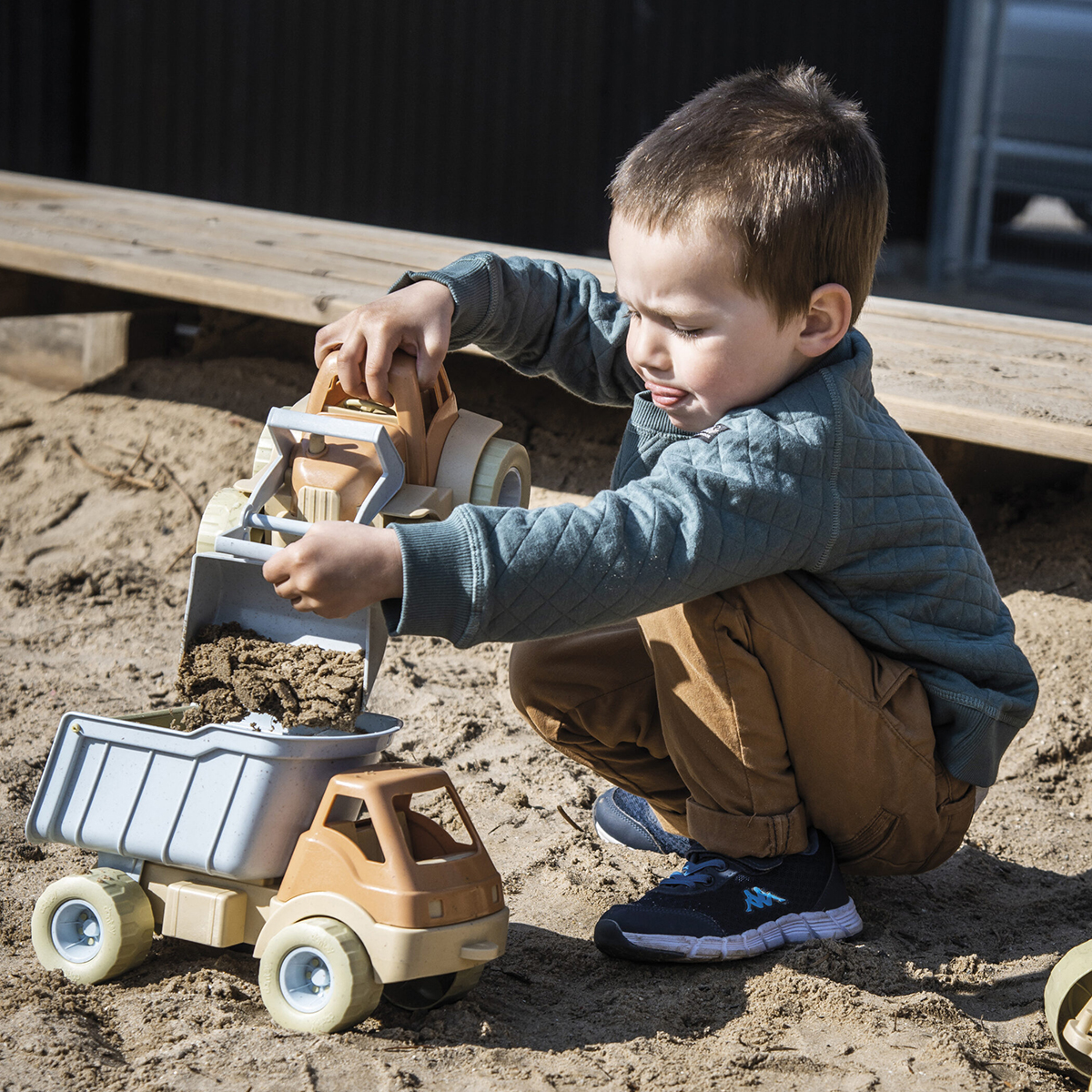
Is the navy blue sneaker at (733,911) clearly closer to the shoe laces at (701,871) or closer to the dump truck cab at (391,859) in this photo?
the shoe laces at (701,871)

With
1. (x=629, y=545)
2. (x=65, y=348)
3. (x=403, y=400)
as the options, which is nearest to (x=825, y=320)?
(x=629, y=545)

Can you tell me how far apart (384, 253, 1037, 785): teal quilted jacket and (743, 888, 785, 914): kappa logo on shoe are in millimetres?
305

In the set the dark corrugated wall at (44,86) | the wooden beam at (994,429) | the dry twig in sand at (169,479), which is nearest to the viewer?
the wooden beam at (994,429)

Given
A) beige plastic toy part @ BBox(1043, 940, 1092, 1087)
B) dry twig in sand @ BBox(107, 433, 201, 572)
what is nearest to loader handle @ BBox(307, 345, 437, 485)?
beige plastic toy part @ BBox(1043, 940, 1092, 1087)

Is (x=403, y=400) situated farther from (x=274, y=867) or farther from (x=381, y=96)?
(x=381, y=96)

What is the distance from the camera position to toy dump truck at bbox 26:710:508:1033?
1390 millimetres

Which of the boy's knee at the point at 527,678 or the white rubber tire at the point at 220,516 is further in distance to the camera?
the boy's knee at the point at 527,678

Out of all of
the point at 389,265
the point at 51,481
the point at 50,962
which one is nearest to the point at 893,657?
the point at 50,962

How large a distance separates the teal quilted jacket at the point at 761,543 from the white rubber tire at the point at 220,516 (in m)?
0.31

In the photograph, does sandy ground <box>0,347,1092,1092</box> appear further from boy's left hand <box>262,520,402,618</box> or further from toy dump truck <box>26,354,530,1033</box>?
boy's left hand <box>262,520,402,618</box>

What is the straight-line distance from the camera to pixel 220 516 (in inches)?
62.2

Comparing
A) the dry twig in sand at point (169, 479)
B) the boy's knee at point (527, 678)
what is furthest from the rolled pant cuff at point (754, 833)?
the dry twig in sand at point (169, 479)

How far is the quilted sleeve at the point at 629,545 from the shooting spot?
4.48ft

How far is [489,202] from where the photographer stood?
6.55 meters
